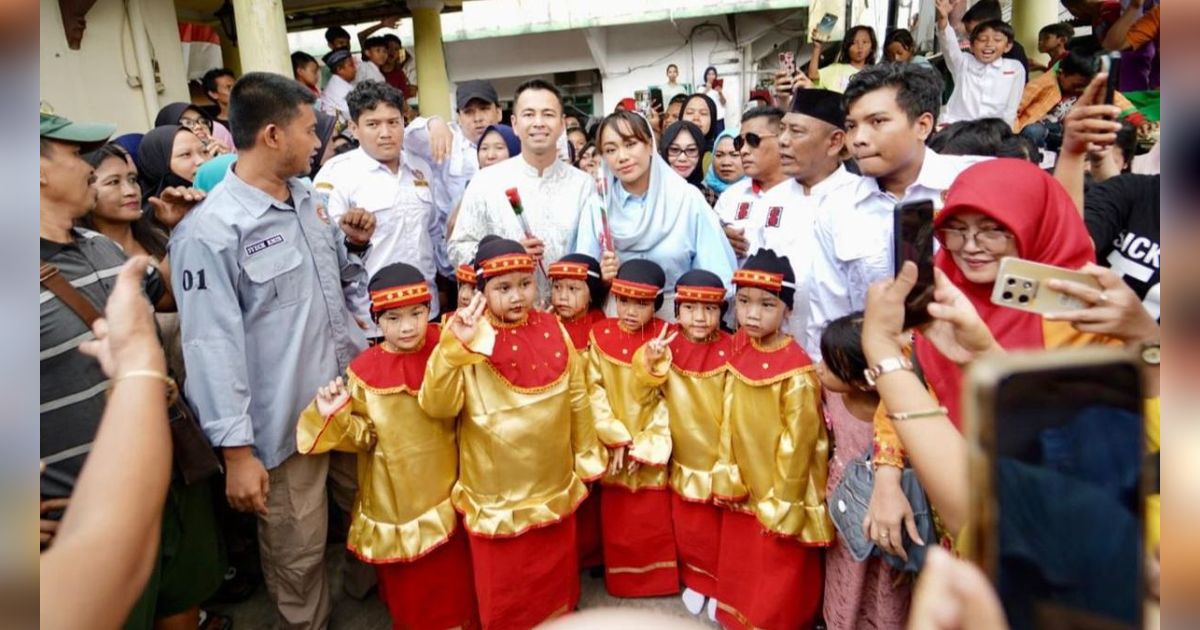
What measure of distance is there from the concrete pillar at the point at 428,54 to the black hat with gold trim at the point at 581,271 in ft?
23.0

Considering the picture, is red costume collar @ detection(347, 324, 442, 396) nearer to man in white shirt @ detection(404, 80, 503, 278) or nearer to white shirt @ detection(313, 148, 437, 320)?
white shirt @ detection(313, 148, 437, 320)

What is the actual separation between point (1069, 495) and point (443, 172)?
4.37 metres

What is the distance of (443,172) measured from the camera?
4.53 m

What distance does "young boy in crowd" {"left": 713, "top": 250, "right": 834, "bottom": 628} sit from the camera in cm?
254

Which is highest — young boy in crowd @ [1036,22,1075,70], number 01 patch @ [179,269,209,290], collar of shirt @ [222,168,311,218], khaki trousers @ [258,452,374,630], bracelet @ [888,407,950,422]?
young boy in crowd @ [1036,22,1075,70]

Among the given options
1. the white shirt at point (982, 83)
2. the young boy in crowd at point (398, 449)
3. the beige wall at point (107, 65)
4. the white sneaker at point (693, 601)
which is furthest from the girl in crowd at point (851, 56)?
the beige wall at point (107, 65)

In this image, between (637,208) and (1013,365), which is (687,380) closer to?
(637,208)

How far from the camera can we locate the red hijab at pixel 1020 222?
163cm

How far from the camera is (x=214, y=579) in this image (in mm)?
2465

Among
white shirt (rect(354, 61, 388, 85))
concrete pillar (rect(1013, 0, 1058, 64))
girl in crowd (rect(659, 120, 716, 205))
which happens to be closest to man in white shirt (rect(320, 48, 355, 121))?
white shirt (rect(354, 61, 388, 85))

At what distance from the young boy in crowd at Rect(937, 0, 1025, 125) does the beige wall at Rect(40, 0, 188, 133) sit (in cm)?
693

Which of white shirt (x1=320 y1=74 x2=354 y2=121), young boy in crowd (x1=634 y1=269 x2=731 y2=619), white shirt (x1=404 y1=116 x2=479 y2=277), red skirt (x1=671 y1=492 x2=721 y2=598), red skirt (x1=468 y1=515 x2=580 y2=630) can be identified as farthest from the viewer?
white shirt (x1=320 y1=74 x2=354 y2=121)

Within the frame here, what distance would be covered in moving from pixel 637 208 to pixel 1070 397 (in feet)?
9.22

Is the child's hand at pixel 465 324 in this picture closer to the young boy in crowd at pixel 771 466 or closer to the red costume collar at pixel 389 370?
the red costume collar at pixel 389 370
